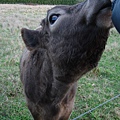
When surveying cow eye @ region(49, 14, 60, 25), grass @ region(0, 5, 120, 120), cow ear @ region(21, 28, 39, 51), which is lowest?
grass @ region(0, 5, 120, 120)

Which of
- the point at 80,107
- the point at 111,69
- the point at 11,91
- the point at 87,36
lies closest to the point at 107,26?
the point at 87,36

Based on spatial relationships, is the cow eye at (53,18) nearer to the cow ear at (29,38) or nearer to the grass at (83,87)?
the cow ear at (29,38)

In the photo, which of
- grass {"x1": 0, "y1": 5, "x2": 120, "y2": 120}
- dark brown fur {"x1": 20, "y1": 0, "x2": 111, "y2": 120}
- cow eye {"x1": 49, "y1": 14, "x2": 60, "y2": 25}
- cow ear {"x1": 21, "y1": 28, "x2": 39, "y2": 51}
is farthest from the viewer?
grass {"x1": 0, "y1": 5, "x2": 120, "y2": 120}

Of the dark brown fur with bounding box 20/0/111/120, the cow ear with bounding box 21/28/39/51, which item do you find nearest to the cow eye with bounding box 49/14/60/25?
the dark brown fur with bounding box 20/0/111/120

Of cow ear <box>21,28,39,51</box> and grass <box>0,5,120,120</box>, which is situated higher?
cow ear <box>21,28,39,51</box>

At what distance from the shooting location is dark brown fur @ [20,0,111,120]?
2004mm

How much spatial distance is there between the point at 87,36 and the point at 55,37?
0.51 meters

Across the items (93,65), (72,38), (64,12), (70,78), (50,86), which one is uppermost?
(64,12)

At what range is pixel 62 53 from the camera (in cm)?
246

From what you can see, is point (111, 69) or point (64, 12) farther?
point (111, 69)

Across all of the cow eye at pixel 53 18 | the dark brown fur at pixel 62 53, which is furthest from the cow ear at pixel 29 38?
the cow eye at pixel 53 18

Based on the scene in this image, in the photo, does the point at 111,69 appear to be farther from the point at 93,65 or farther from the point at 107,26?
the point at 107,26

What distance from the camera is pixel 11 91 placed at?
4973mm

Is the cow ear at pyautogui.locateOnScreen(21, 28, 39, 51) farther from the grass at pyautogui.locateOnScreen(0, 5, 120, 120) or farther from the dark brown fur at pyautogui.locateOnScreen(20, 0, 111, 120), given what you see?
the grass at pyautogui.locateOnScreen(0, 5, 120, 120)
